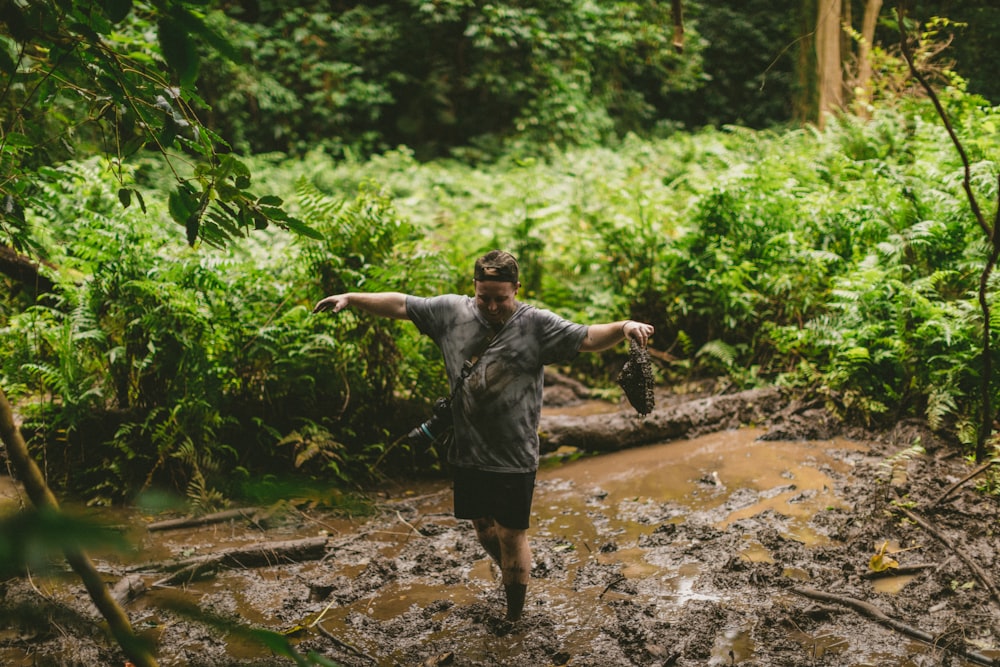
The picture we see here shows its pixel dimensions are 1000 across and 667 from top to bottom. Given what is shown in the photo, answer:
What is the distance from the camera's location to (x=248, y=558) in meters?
4.91

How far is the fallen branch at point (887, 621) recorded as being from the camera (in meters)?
3.43

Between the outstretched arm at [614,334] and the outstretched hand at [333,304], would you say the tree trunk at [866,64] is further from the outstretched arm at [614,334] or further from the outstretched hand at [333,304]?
the outstretched hand at [333,304]

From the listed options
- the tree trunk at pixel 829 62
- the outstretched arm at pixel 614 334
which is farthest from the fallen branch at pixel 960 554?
the tree trunk at pixel 829 62

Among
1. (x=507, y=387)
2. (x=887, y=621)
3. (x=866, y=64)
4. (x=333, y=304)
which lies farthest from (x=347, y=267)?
(x=866, y=64)

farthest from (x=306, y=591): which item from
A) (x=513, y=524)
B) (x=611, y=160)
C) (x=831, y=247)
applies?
(x=611, y=160)

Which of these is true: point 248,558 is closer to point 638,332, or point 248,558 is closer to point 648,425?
point 638,332

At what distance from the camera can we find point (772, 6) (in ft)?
70.0

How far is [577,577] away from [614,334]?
1.87m

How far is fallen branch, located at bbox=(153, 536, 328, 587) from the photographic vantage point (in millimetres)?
Result: 4555

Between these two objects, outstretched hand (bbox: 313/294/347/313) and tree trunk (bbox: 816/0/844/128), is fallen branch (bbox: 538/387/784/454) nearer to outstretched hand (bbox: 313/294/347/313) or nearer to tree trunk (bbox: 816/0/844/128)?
outstretched hand (bbox: 313/294/347/313)

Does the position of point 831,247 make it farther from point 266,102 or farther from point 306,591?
point 266,102

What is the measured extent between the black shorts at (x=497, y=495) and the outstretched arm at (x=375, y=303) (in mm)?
1078

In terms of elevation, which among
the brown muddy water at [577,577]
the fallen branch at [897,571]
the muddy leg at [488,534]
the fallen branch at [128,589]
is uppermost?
the muddy leg at [488,534]

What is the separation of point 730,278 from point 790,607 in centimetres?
460
